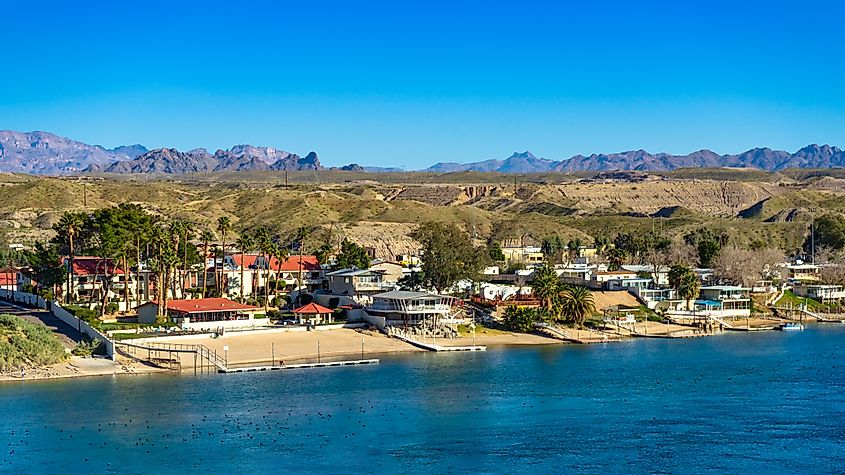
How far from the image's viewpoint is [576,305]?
8906cm

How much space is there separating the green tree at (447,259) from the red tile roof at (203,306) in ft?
59.3

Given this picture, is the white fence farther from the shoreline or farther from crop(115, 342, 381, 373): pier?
the shoreline

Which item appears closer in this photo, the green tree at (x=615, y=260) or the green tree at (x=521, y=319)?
the green tree at (x=521, y=319)

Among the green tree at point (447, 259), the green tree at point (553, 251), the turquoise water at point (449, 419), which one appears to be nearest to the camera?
the turquoise water at point (449, 419)

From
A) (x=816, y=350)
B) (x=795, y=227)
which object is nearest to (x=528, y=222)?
(x=795, y=227)

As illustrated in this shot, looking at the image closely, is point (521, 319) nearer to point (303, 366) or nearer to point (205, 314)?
point (303, 366)

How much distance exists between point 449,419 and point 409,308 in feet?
95.9

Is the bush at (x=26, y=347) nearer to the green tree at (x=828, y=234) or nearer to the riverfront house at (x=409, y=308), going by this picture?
the riverfront house at (x=409, y=308)

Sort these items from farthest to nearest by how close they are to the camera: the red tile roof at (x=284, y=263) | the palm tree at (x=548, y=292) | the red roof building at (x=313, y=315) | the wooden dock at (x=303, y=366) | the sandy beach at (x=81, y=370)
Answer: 1. the red tile roof at (x=284, y=263)
2. the palm tree at (x=548, y=292)
3. the red roof building at (x=313, y=315)
4. the wooden dock at (x=303, y=366)
5. the sandy beach at (x=81, y=370)

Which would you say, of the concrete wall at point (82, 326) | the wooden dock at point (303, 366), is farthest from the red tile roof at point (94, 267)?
the wooden dock at point (303, 366)

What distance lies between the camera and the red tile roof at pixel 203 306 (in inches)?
3108

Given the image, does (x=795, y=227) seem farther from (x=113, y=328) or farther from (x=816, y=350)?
(x=113, y=328)

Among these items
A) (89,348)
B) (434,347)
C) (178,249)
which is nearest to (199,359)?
(89,348)

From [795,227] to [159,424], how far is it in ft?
465
